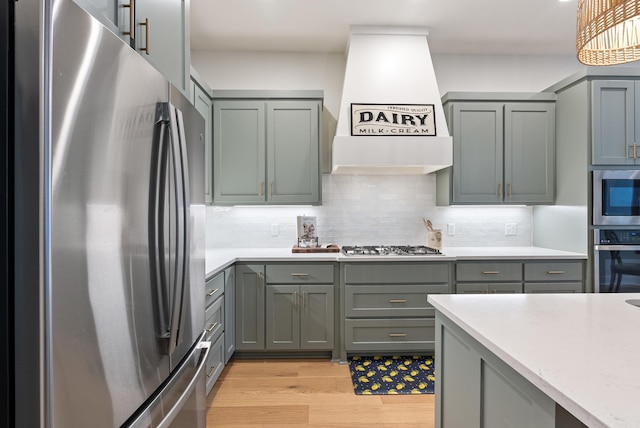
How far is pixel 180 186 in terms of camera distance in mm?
1122

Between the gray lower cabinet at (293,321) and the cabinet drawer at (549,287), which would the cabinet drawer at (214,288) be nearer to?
the gray lower cabinet at (293,321)

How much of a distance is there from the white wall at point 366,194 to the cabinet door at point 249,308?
63 cm

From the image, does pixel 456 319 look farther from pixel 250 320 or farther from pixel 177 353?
pixel 250 320

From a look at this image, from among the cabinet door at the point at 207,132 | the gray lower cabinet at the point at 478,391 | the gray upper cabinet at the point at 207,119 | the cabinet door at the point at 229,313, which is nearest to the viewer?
the gray lower cabinet at the point at 478,391

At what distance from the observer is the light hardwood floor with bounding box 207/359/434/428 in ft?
6.83

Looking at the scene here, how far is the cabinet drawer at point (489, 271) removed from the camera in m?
2.90

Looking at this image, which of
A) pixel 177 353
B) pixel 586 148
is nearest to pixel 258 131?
pixel 177 353

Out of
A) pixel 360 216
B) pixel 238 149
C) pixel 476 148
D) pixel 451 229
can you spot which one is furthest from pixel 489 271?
pixel 238 149

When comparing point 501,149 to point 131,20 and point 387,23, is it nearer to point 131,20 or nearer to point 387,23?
point 387,23

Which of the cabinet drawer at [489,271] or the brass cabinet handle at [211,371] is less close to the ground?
the cabinet drawer at [489,271]

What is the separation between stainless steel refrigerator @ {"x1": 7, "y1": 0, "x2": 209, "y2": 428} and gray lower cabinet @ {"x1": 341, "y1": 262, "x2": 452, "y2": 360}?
6.00 ft

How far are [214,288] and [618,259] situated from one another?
3.12 meters

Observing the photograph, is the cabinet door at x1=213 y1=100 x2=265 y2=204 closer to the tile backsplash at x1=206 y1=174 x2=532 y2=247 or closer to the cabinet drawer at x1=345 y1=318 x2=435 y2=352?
the tile backsplash at x1=206 y1=174 x2=532 y2=247

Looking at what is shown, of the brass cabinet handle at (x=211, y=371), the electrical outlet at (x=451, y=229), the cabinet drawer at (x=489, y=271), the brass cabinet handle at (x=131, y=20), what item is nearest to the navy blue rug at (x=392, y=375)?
the cabinet drawer at (x=489, y=271)
